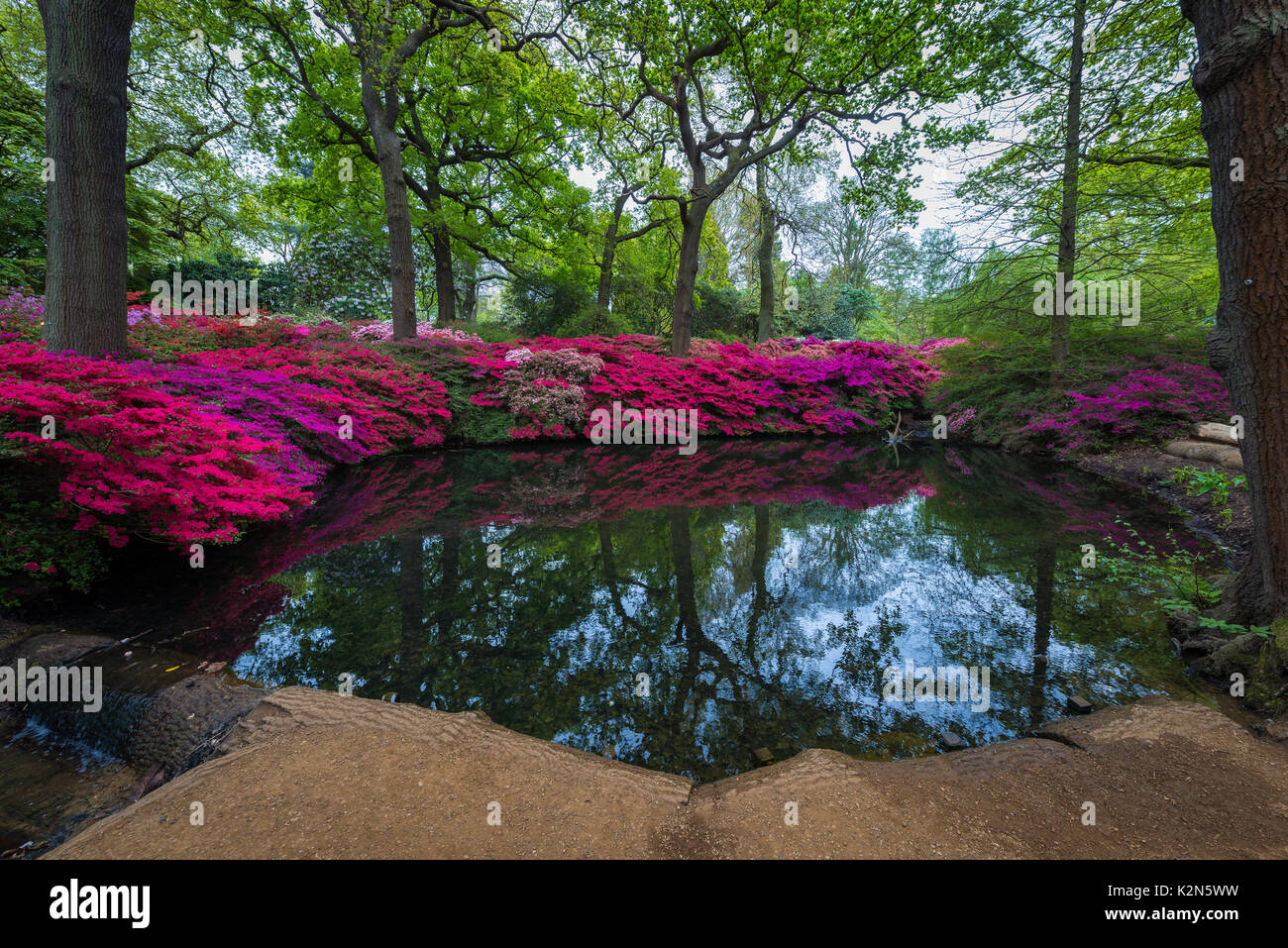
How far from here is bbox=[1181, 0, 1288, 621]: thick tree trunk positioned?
2016 millimetres

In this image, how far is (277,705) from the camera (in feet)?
6.54

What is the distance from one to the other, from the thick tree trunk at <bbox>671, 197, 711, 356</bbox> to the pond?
22.0 ft

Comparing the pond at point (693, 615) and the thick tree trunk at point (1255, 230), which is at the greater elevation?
the thick tree trunk at point (1255, 230)

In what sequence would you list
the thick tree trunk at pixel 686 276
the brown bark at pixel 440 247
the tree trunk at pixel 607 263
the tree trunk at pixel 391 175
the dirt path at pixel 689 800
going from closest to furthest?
the dirt path at pixel 689 800 → the tree trunk at pixel 391 175 → the thick tree trunk at pixel 686 276 → the brown bark at pixel 440 247 → the tree trunk at pixel 607 263

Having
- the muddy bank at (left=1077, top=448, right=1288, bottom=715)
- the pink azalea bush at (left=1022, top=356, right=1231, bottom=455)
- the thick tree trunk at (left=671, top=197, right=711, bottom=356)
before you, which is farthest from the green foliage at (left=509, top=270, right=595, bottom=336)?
the muddy bank at (left=1077, top=448, right=1288, bottom=715)

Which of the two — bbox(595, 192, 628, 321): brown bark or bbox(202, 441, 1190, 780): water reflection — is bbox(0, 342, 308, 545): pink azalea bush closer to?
bbox(202, 441, 1190, 780): water reflection

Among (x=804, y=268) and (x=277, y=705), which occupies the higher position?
(x=804, y=268)

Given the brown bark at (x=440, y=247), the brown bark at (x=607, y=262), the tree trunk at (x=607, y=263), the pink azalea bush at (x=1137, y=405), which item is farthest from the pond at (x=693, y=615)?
the brown bark at (x=607, y=262)

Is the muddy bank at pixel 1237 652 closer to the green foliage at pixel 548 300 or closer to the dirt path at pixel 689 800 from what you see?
the dirt path at pixel 689 800

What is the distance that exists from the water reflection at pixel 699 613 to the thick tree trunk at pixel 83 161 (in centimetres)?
266

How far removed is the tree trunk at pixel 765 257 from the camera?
14906 millimetres
